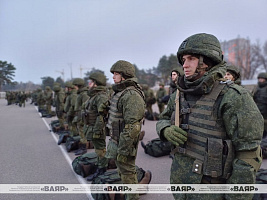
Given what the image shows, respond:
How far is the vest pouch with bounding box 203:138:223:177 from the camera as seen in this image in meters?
1.84

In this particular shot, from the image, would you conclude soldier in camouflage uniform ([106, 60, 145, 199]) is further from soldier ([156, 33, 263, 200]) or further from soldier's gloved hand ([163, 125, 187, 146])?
soldier's gloved hand ([163, 125, 187, 146])

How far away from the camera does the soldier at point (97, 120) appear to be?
4941 mm

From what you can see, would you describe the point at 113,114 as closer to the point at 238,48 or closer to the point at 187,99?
the point at 187,99

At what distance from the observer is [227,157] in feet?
5.98

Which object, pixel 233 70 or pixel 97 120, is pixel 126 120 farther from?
pixel 233 70

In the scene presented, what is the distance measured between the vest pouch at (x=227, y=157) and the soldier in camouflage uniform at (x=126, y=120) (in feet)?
5.26

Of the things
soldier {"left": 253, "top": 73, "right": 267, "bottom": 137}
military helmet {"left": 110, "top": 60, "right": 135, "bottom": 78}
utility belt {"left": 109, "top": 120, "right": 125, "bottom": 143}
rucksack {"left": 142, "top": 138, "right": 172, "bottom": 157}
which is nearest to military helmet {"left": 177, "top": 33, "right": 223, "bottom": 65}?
military helmet {"left": 110, "top": 60, "right": 135, "bottom": 78}

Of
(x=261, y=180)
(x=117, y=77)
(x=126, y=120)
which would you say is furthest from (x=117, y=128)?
(x=261, y=180)

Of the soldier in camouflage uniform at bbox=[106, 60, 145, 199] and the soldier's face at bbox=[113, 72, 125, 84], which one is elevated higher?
the soldier's face at bbox=[113, 72, 125, 84]

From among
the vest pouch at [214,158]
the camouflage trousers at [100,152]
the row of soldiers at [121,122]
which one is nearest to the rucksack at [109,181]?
the row of soldiers at [121,122]

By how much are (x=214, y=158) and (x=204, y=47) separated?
3.50ft

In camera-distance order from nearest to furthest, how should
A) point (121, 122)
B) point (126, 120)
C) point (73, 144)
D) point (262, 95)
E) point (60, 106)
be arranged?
point (126, 120), point (121, 122), point (73, 144), point (262, 95), point (60, 106)

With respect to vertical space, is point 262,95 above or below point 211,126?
below

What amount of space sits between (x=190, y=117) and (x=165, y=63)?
60.2 metres
